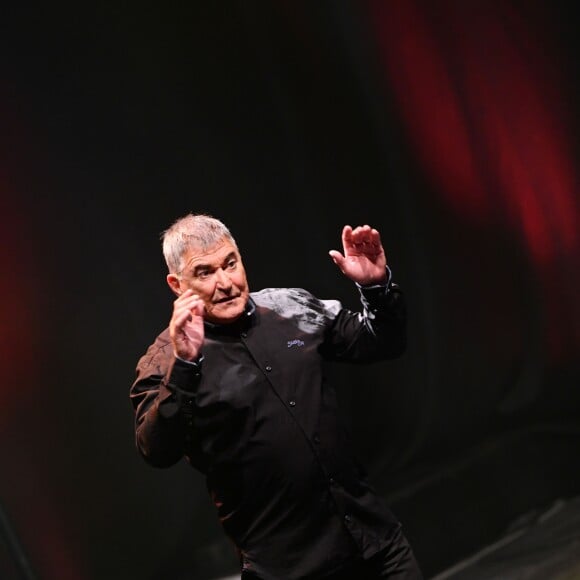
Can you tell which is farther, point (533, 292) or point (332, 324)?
point (533, 292)

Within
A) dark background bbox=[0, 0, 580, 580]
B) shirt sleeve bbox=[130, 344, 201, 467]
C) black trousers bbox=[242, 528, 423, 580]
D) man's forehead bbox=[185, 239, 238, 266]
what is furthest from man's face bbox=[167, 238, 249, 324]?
dark background bbox=[0, 0, 580, 580]

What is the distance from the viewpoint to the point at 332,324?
85.7 inches

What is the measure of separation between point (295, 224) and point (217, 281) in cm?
117

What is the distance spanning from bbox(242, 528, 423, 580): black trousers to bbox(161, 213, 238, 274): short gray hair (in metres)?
0.74

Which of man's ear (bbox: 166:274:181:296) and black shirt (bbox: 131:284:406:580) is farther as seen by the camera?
man's ear (bbox: 166:274:181:296)

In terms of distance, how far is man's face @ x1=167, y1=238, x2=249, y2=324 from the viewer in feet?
6.61

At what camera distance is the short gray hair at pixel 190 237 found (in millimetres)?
2057

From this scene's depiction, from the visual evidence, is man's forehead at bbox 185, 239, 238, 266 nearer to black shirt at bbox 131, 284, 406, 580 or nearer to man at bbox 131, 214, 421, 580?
man at bbox 131, 214, 421, 580

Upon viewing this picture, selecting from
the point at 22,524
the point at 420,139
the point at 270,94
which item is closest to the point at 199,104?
the point at 270,94

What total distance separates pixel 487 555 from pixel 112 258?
68.3 inches

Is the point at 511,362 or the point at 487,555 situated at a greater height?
the point at 511,362

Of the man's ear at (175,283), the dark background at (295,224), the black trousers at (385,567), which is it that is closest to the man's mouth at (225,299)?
the man's ear at (175,283)

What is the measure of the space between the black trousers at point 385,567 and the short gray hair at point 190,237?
74cm

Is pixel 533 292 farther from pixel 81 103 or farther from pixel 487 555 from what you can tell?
pixel 81 103
